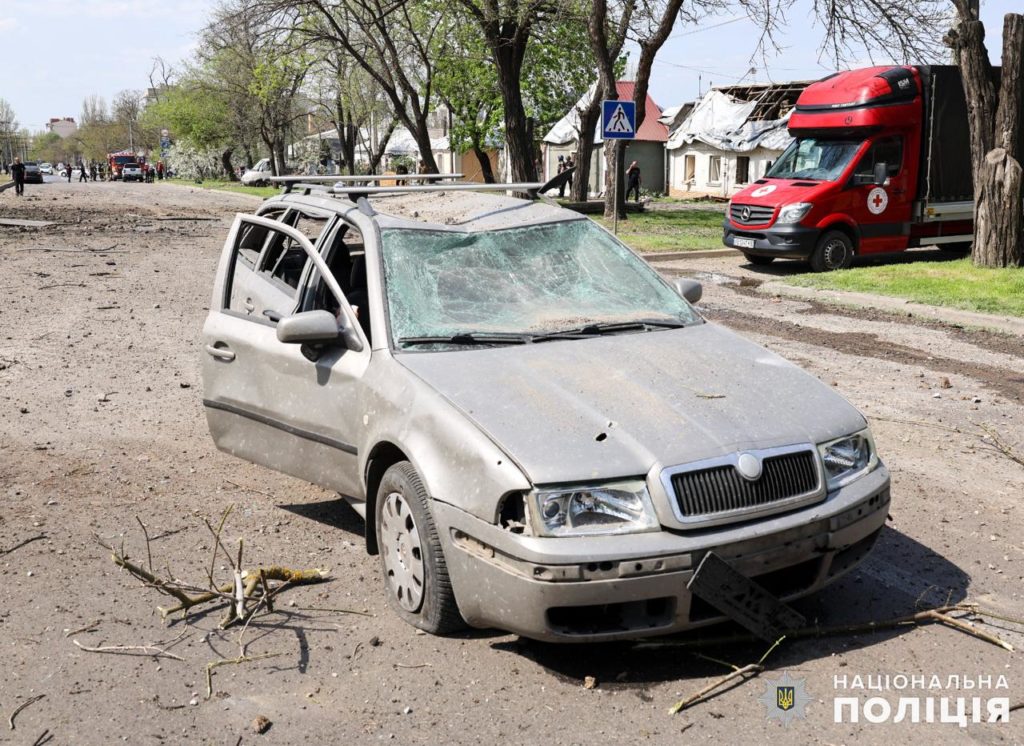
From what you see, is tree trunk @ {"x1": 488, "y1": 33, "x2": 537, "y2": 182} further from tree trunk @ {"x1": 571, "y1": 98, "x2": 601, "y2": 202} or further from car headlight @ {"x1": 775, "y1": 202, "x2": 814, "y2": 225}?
car headlight @ {"x1": 775, "y1": 202, "x2": 814, "y2": 225}

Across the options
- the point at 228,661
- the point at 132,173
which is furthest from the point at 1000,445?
the point at 132,173

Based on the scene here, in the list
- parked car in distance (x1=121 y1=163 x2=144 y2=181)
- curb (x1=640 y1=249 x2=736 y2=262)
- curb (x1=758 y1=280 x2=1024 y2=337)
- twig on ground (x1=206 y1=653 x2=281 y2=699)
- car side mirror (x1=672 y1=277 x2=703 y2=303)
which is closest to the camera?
twig on ground (x1=206 y1=653 x2=281 y2=699)

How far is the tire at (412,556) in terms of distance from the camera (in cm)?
399

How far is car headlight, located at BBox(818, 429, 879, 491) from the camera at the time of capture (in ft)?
13.3

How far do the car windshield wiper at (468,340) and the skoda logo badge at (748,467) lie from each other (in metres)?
1.21

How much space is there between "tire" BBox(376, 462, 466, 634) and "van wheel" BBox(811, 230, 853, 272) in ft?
45.1

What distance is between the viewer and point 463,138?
4744 centimetres

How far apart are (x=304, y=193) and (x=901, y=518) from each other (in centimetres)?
361

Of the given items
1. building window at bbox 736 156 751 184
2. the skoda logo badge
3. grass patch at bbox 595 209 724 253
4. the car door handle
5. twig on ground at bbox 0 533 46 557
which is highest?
building window at bbox 736 156 751 184

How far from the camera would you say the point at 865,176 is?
679 inches

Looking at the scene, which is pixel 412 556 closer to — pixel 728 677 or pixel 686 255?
pixel 728 677

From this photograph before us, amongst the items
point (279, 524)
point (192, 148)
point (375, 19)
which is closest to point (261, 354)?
point (279, 524)

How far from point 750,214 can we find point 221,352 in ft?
43.7

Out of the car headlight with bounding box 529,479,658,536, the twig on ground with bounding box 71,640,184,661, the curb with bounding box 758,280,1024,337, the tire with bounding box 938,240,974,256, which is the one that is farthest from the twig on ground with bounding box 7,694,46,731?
the tire with bounding box 938,240,974,256
